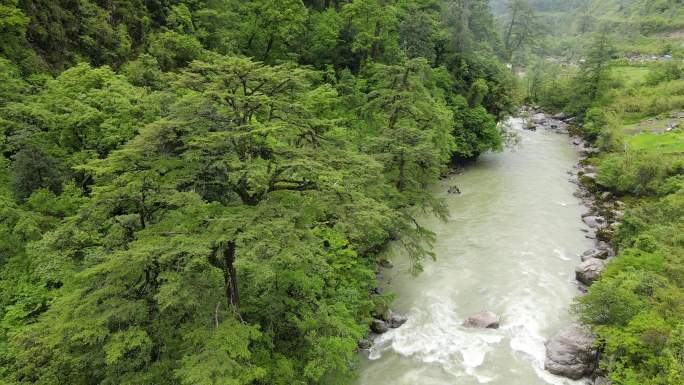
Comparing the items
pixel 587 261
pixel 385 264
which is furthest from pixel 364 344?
pixel 587 261

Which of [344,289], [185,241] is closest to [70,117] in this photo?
[185,241]

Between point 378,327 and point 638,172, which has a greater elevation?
point 638,172

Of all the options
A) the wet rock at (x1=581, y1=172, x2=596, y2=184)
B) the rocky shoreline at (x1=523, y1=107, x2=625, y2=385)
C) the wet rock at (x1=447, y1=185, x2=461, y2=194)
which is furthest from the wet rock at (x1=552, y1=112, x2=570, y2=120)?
the wet rock at (x1=447, y1=185, x2=461, y2=194)

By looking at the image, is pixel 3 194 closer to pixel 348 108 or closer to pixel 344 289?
pixel 344 289

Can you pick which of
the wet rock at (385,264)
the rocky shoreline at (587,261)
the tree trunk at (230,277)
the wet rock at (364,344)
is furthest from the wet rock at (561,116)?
the tree trunk at (230,277)

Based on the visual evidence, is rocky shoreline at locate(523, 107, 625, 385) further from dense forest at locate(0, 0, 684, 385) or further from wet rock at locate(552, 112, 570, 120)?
wet rock at locate(552, 112, 570, 120)

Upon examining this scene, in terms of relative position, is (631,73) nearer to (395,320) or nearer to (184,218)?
(395,320)

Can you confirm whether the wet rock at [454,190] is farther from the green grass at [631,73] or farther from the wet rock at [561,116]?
the green grass at [631,73]
